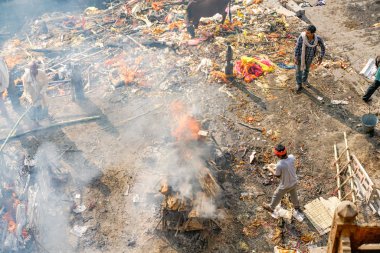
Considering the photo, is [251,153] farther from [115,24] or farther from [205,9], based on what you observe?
[115,24]

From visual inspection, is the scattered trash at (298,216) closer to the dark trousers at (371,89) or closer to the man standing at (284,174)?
the man standing at (284,174)

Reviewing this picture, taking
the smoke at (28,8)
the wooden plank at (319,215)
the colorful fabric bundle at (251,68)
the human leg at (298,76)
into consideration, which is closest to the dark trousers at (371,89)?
the human leg at (298,76)

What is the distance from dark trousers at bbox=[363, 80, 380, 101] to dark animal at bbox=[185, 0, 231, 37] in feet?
22.4

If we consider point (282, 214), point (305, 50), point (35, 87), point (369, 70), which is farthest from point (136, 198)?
point (369, 70)

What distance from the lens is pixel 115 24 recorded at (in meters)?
15.6

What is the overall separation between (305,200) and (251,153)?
1.85m

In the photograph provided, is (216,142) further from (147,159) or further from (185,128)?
(147,159)

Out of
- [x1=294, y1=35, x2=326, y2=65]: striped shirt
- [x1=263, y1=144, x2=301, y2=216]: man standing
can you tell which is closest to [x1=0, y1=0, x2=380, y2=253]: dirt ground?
[x1=263, y1=144, x2=301, y2=216]: man standing

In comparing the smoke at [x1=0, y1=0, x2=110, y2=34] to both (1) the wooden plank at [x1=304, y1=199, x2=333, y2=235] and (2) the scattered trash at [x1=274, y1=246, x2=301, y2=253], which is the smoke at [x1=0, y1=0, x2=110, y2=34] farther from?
(2) the scattered trash at [x1=274, y1=246, x2=301, y2=253]

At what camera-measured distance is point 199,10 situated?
13359 mm

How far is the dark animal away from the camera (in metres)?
13.3

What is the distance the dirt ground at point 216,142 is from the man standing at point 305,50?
60 centimetres

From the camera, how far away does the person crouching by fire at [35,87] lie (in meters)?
9.64

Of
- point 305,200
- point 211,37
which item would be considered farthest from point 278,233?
point 211,37
